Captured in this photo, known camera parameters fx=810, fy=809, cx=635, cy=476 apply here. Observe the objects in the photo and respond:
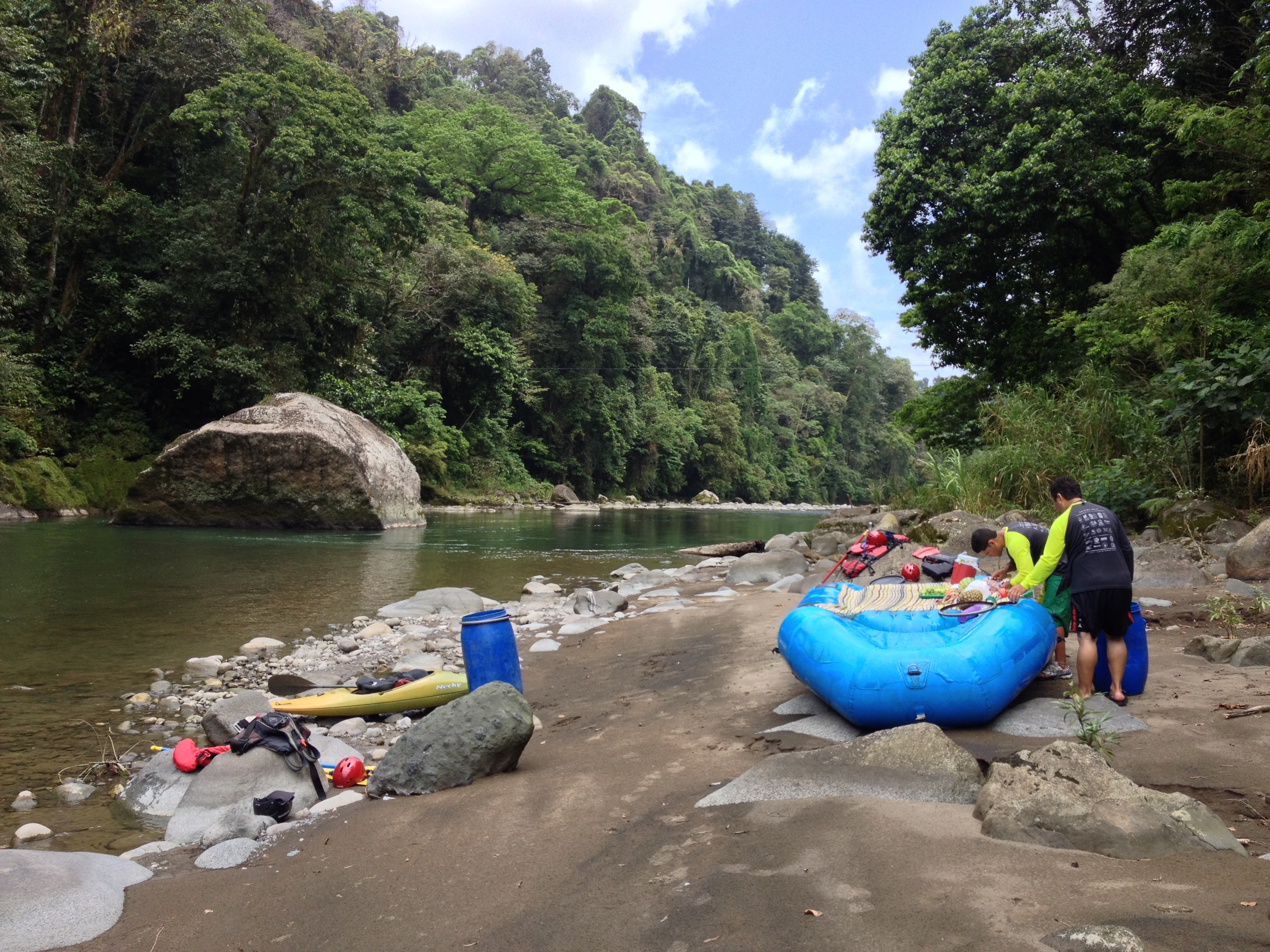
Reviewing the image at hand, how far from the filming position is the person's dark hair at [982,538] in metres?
5.64

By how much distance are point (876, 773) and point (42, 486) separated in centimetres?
2078

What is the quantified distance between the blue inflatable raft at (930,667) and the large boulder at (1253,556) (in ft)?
13.3

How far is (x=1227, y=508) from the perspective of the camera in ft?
28.4

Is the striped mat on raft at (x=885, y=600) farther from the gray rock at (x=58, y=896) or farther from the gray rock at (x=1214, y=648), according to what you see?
the gray rock at (x=58, y=896)

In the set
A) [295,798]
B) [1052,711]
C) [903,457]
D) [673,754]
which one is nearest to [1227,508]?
[1052,711]

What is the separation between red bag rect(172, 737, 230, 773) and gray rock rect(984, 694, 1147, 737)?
3847 mm

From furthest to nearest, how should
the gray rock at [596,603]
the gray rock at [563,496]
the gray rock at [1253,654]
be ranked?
1. the gray rock at [563,496]
2. the gray rock at [596,603]
3. the gray rock at [1253,654]

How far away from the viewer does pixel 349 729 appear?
16.9 ft

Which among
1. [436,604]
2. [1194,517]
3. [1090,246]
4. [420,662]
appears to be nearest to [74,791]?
[420,662]

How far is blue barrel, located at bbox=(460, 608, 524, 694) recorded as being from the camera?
16.8 ft

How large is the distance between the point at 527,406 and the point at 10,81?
72.8ft

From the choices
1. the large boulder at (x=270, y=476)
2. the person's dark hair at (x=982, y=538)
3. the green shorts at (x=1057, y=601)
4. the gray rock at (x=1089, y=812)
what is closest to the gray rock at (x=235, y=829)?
the gray rock at (x=1089, y=812)

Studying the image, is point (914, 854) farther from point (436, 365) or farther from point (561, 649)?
point (436, 365)

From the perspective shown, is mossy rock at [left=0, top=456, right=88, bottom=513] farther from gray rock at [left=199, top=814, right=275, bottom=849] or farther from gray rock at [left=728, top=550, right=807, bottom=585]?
gray rock at [left=199, top=814, right=275, bottom=849]
